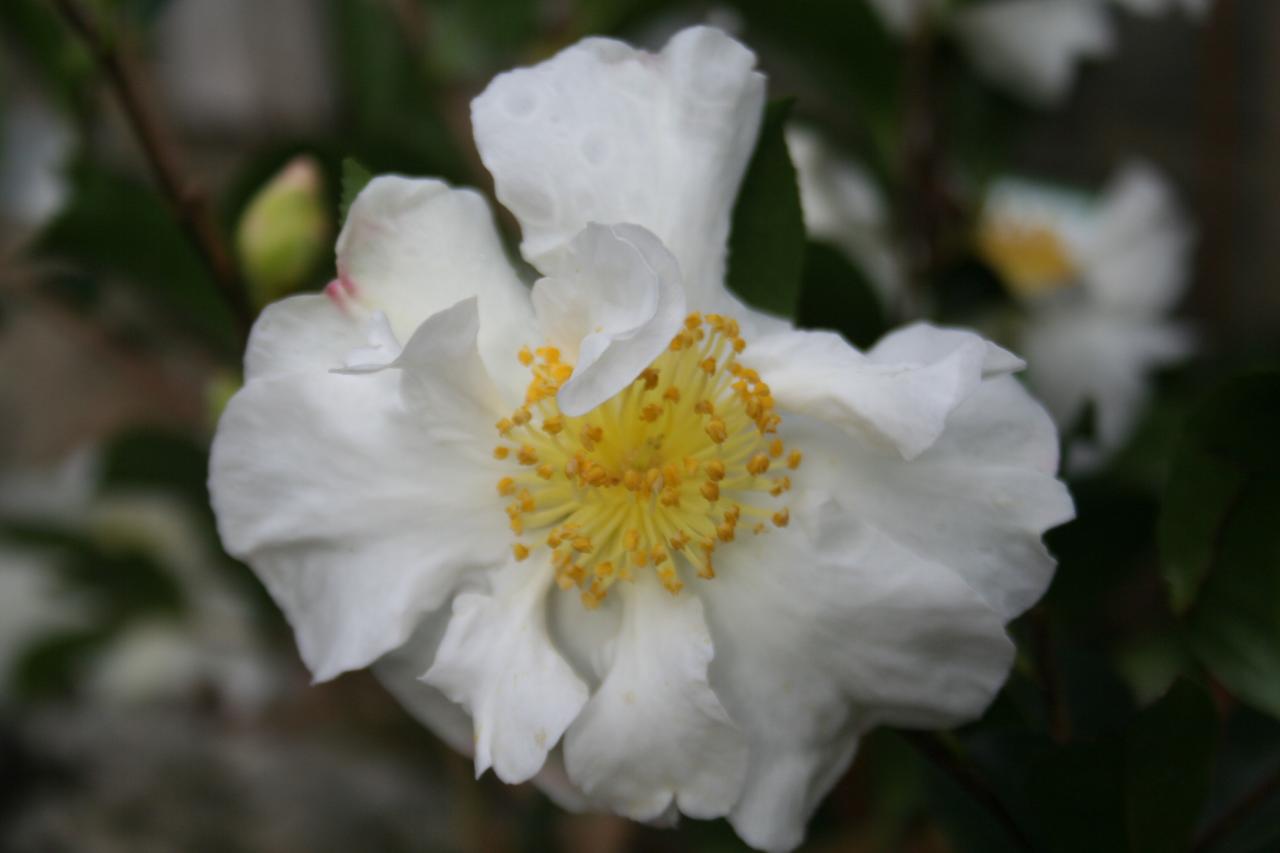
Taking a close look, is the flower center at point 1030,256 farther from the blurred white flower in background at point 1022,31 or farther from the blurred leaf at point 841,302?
the blurred leaf at point 841,302

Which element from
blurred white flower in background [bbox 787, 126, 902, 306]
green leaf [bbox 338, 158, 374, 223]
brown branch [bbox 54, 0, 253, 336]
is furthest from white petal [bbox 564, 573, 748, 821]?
A: blurred white flower in background [bbox 787, 126, 902, 306]

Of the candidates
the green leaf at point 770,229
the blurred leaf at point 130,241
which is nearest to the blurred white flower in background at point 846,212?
the green leaf at point 770,229

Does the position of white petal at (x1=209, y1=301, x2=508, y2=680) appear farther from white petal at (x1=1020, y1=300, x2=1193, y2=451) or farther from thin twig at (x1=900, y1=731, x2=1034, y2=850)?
white petal at (x1=1020, y1=300, x2=1193, y2=451)

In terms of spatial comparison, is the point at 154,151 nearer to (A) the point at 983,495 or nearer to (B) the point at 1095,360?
(A) the point at 983,495

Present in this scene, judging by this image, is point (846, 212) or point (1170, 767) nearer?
point (1170, 767)

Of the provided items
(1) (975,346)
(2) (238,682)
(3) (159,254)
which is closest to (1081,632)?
(1) (975,346)

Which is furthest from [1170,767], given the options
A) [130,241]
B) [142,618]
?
[142,618]

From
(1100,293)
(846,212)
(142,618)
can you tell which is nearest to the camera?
(846,212)
